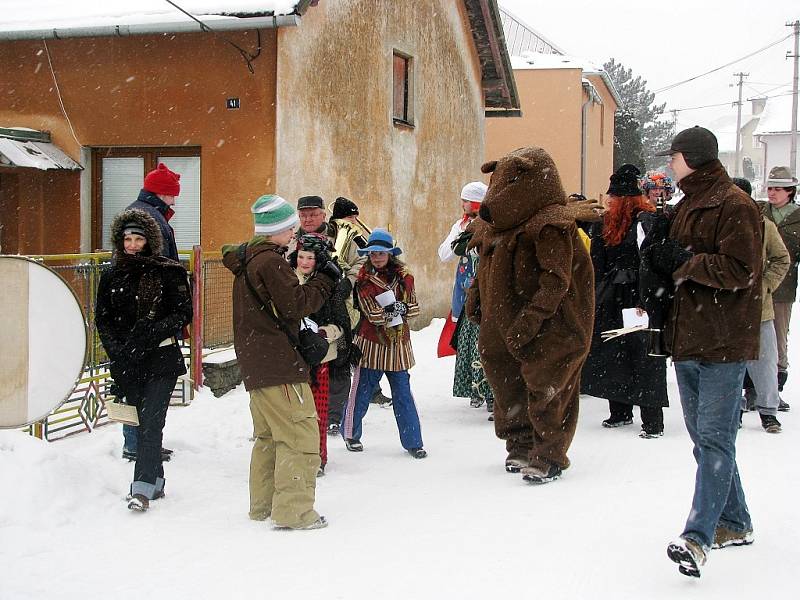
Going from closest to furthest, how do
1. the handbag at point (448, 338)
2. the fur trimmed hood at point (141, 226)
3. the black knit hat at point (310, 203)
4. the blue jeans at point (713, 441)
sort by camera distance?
1. the blue jeans at point (713, 441)
2. the fur trimmed hood at point (141, 226)
3. the black knit hat at point (310, 203)
4. the handbag at point (448, 338)

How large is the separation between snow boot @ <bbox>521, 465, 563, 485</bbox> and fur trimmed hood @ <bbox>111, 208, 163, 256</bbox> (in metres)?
2.72

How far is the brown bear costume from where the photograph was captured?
573cm

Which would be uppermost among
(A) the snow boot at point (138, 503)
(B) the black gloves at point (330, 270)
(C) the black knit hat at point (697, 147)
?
(C) the black knit hat at point (697, 147)

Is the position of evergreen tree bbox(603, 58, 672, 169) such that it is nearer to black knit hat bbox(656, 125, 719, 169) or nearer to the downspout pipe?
the downspout pipe

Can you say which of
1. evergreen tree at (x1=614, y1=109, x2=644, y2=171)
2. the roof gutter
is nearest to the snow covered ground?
the roof gutter

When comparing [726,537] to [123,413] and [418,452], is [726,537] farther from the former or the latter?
[123,413]

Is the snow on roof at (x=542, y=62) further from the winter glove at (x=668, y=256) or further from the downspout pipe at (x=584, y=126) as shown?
the winter glove at (x=668, y=256)

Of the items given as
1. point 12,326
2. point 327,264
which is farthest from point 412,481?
point 12,326

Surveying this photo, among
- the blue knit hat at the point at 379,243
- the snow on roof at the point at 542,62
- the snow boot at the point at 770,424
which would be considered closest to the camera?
the blue knit hat at the point at 379,243

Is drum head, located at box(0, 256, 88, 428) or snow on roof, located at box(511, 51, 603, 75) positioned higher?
snow on roof, located at box(511, 51, 603, 75)

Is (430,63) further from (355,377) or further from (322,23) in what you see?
(355,377)

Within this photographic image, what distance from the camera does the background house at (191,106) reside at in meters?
10.6

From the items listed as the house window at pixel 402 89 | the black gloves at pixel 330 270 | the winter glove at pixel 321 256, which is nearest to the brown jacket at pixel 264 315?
the black gloves at pixel 330 270

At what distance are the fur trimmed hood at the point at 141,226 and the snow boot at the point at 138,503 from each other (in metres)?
1.46
